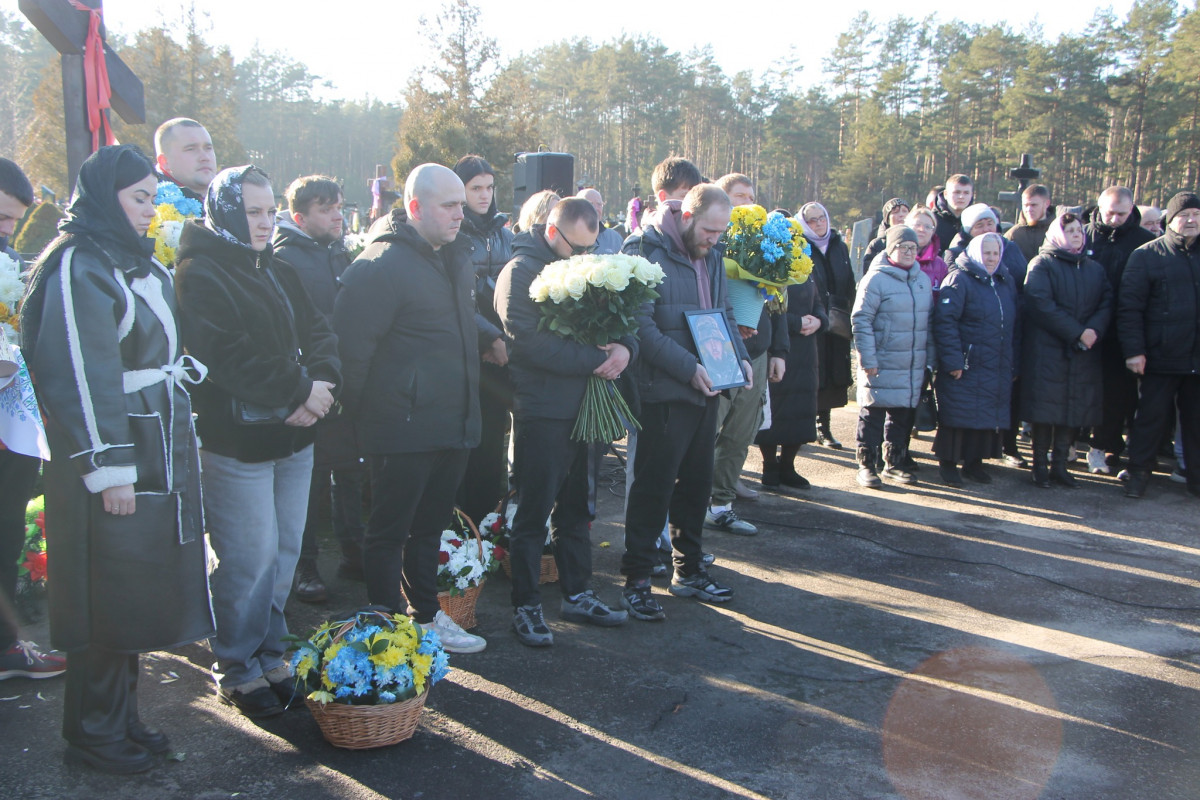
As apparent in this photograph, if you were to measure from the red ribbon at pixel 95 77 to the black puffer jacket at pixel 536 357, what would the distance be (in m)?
2.69

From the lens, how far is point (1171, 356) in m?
7.43

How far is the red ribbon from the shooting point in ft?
17.0

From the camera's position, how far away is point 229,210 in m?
3.36

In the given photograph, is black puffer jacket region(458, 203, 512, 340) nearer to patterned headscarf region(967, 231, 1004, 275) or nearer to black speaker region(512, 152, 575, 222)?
black speaker region(512, 152, 575, 222)

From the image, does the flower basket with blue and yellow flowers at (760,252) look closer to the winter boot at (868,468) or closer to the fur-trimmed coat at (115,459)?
the winter boot at (868,468)

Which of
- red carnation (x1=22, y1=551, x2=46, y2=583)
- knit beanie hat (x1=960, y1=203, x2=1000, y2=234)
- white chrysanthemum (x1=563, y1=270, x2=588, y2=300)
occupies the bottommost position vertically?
red carnation (x1=22, y1=551, x2=46, y2=583)

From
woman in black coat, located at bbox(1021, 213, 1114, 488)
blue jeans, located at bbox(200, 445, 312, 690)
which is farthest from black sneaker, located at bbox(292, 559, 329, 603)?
woman in black coat, located at bbox(1021, 213, 1114, 488)

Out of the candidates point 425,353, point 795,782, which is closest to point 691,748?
point 795,782

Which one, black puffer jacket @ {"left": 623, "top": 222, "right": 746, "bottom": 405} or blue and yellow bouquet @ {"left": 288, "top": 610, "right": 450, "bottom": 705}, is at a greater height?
black puffer jacket @ {"left": 623, "top": 222, "right": 746, "bottom": 405}

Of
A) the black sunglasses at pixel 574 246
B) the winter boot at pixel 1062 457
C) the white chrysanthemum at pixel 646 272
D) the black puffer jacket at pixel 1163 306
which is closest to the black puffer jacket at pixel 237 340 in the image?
the black sunglasses at pixel 574 246

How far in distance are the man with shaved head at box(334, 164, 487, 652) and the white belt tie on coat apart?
0.69 meters

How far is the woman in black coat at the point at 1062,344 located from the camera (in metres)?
7.67

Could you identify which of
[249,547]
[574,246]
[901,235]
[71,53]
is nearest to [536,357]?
[574,246]

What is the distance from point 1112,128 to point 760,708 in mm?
44335
